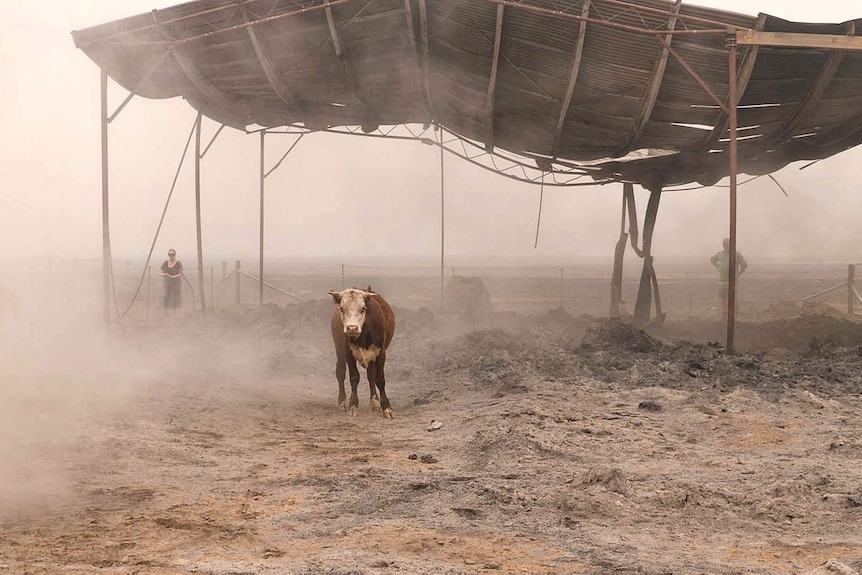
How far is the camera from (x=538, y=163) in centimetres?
1919

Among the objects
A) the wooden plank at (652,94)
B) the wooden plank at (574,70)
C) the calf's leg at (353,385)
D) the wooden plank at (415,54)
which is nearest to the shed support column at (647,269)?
the wooden plank at (652,94)

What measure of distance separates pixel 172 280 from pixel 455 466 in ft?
53.3

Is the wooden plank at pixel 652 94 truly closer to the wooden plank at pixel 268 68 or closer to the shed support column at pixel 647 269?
the shed support column at pixel 647 269

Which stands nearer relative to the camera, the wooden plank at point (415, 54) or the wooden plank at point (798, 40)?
the wooden plank at point (798, 40)

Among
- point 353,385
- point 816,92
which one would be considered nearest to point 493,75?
point 816,92

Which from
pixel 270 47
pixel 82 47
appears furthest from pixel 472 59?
pixel 82 47

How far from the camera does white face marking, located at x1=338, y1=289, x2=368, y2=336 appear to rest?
1077cm

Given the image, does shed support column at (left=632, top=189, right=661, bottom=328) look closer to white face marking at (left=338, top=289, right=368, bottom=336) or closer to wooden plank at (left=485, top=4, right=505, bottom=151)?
wooden plank at (left=485, top=4, right=505, bottom=151)

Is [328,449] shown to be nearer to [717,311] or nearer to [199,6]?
[199,6]

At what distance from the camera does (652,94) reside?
15.1m

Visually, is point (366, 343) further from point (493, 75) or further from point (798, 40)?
point (798, 40)

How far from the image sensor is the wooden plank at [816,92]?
14.5m

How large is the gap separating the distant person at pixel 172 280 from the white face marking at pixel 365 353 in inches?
478

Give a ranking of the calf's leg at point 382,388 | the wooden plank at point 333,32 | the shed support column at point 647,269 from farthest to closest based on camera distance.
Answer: the shed support column at point 647,269 → the wooden plank at point 333,32 → the calf's leg at point 382,388
